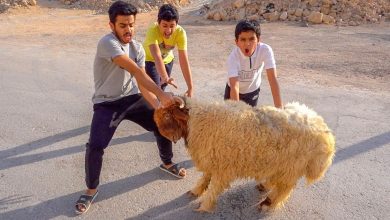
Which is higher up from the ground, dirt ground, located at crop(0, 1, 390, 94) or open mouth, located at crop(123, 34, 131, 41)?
open mouth, located at crop(123, 34, 131, 41)

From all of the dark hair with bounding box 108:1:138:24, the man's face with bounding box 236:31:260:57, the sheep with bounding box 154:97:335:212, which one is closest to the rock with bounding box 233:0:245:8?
the man's face with bounding box 236:31:260:57

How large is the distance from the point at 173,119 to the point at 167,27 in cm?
141

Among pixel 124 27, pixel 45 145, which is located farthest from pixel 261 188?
pixel 45 145

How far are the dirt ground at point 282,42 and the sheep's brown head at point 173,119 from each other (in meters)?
3.88

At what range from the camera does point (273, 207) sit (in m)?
4.10

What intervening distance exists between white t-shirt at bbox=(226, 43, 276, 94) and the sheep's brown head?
787mm

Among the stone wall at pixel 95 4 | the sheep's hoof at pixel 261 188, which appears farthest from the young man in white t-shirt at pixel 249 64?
the stone wall at pixel 95 4

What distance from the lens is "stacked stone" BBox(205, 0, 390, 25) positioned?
13.5m

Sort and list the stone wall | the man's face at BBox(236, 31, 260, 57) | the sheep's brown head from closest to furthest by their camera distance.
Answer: the sheep's brown head
the man's face at BBox(236, 31, 260, 57)
the stone wall

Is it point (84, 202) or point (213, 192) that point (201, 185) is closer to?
point (213, 192)

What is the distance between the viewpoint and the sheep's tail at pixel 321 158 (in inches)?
149

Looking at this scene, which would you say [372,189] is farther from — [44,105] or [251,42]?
[44,105]

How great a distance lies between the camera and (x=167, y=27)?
481 cm

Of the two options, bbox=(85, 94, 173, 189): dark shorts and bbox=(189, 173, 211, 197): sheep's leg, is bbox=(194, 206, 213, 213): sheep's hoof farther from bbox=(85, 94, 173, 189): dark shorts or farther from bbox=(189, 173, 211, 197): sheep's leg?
bbox=(85, 94, 173, 189): dark shorts
